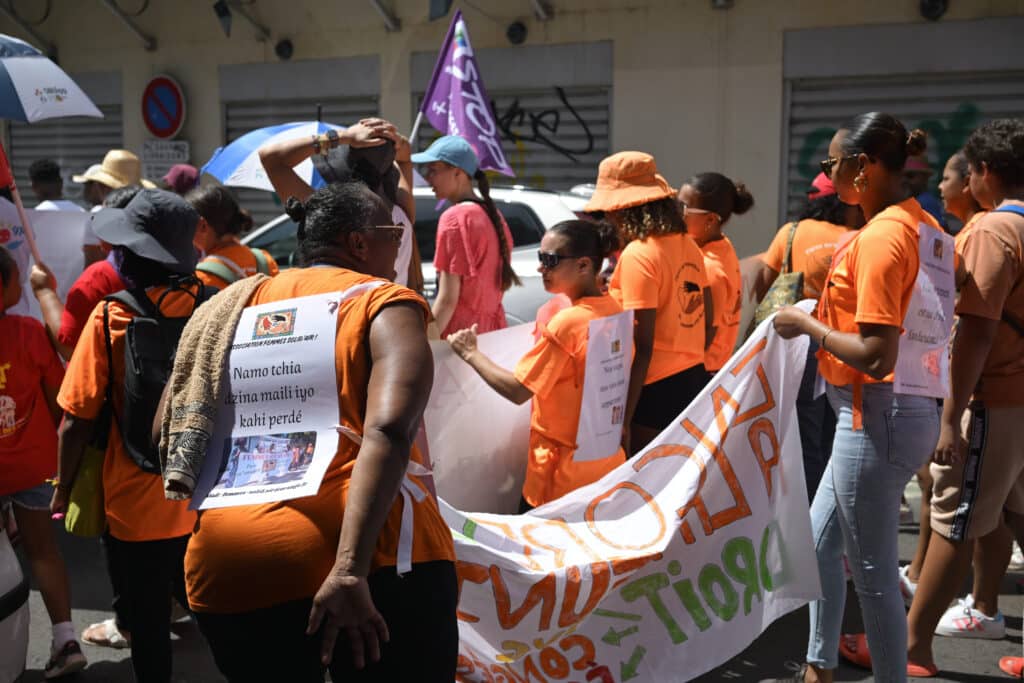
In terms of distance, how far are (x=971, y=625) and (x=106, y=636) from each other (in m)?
3.68

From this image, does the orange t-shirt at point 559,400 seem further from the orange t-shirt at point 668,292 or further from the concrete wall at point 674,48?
the concrete wall at point 674,48

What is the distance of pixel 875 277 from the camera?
3051 millimetres

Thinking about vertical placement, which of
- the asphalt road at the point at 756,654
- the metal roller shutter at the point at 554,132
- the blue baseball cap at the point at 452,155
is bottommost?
the asphalt road at the point at 756,654

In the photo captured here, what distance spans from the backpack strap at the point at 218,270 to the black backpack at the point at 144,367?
3.96ft

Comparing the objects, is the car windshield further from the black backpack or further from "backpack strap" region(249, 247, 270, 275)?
the black backpack

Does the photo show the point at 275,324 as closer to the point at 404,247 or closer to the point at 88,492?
the point at 88,492

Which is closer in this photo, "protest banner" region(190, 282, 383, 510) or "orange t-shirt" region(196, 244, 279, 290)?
"protest banner" region(190, 282, 383, 510)

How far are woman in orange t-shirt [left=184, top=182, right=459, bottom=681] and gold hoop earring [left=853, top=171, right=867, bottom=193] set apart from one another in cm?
165

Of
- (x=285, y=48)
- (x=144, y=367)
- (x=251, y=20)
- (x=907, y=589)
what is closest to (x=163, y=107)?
(x=251, y=20)

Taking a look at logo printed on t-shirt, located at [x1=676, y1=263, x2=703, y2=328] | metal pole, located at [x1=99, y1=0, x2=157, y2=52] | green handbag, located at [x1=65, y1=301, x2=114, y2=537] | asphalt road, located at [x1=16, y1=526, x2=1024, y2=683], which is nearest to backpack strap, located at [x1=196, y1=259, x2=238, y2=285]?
green handbag, located at [x1=65, y1=301, x2=114, y2=537]

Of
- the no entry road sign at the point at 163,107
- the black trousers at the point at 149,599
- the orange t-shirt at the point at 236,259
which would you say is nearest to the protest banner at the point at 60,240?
the orange t-shirt at the point at 236,259

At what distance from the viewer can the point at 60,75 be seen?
18.0 ft

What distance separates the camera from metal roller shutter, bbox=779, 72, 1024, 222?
10219 millimetres

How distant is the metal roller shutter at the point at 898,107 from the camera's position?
1022cm
